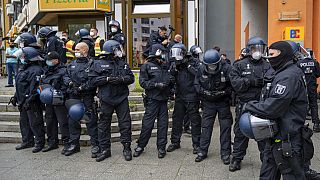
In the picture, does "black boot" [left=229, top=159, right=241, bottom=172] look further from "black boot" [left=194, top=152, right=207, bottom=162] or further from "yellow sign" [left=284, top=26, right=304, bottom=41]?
"yellow sign" [left=284, top=26, right=304, bottom=41]

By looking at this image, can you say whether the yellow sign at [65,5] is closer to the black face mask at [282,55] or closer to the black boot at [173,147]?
the black boot at [173,147]

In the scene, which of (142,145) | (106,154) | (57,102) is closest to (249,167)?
(142,145)

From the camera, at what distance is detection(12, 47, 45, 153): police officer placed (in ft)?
24.6

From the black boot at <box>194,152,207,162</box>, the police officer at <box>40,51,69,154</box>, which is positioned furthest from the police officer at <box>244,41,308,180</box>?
the police officer at <box>40,51,69,154</box>

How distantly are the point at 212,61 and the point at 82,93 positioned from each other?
2.48 meters

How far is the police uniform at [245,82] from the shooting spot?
5.94m

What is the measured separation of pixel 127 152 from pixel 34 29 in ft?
43.8

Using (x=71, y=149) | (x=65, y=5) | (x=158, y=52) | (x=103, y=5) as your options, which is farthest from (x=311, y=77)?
(x=65, y=5)

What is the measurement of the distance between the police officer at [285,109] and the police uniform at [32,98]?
470 cm

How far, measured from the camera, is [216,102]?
657 cm

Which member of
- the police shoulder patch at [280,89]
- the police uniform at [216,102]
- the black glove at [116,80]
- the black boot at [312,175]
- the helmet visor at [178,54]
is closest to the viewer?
the police shoulder patch at [280,89]

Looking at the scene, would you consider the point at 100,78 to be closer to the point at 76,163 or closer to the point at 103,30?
the point at 76,163

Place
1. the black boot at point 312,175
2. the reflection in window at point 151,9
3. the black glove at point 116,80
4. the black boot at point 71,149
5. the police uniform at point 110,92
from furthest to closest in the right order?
the reflection in window at point 151,9, the black boot at point 71,149, the police uniform at point 110,92, the black glove at point 116,80, the black boot at point 312,175

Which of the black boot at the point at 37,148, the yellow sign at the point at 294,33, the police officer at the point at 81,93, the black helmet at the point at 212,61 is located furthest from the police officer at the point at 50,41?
the yellow sign at the point at 294,33
